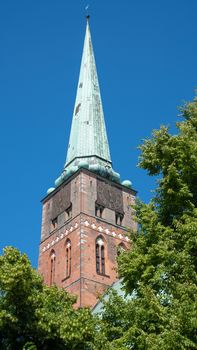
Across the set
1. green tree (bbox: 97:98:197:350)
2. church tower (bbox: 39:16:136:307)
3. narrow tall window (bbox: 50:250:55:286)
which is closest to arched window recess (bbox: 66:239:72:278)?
church tower (bbox: 39:16:136:307)

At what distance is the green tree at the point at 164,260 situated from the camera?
9.75 metres

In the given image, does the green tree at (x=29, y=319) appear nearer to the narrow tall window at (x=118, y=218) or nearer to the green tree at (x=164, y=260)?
the green tree at (x=164, y=260)

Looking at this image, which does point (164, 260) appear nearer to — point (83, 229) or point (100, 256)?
point (83, 229)

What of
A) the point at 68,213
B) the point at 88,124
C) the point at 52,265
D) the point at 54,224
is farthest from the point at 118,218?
the point at 88,124

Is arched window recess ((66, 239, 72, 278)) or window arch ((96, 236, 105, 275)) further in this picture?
arched window recess ((66, 239, 72, 278))

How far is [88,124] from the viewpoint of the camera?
3941 cm

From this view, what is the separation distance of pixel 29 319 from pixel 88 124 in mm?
28759

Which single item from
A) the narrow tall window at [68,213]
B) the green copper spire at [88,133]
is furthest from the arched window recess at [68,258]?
the green copper spire at [88,133]

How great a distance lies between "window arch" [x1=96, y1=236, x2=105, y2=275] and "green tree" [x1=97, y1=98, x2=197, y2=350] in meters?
19.0

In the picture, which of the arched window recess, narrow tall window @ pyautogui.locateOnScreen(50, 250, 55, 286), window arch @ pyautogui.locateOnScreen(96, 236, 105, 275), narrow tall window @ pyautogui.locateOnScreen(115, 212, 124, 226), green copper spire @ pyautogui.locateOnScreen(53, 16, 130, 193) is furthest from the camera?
green copper spire @ pyautogui.locateOnScreen(53, 16, 130, 193)

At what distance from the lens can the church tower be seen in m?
30.9

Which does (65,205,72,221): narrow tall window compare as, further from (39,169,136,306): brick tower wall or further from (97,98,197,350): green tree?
(97,98,197,350): green tree

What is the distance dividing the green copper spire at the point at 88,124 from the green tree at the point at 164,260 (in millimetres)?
23585

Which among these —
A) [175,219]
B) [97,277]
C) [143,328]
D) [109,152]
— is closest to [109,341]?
[143,328]
